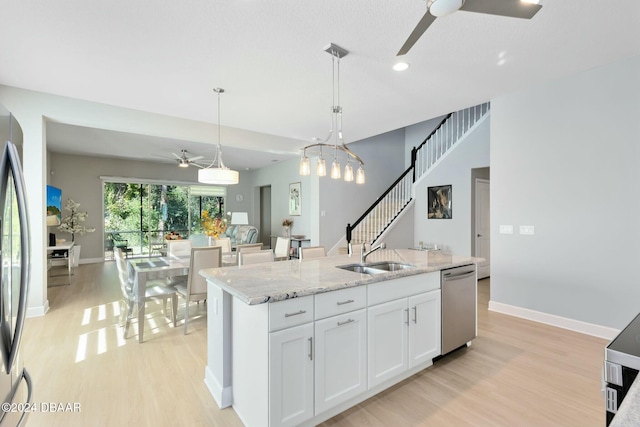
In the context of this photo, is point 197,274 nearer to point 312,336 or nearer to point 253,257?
point 253,257

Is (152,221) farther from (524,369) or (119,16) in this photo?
(524,369)

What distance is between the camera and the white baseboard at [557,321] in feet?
10.3

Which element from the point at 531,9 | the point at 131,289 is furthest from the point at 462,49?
the point at 131,289

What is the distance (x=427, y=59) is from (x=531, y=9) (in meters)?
1.29

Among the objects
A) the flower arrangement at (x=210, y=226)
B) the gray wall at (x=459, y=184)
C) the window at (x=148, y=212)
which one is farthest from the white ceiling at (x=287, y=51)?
the window at (x=148, y=212)

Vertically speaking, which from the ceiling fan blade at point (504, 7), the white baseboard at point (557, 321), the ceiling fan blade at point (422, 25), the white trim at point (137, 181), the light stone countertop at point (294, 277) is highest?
the ceiling fan blade at point (504, 7)

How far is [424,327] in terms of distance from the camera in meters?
2.43

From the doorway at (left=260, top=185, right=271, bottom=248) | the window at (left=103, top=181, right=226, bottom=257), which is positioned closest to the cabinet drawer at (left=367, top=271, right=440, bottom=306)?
the window at (left=103, top=181, right=226, bottom=257)

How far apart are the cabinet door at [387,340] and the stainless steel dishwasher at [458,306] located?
0.56 m

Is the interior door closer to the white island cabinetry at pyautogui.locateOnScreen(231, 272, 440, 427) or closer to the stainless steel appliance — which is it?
the white island cabinetry at pyautogui.locateOnScreen(231, 272, 440, 427)

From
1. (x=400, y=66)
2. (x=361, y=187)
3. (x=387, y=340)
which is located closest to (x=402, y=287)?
(x=387, y=340)

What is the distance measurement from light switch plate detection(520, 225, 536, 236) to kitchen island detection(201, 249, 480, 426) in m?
2.05

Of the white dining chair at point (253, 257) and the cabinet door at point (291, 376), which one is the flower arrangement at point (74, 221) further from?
the cabinet door at point (291, 376)

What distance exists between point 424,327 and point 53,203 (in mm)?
8718
